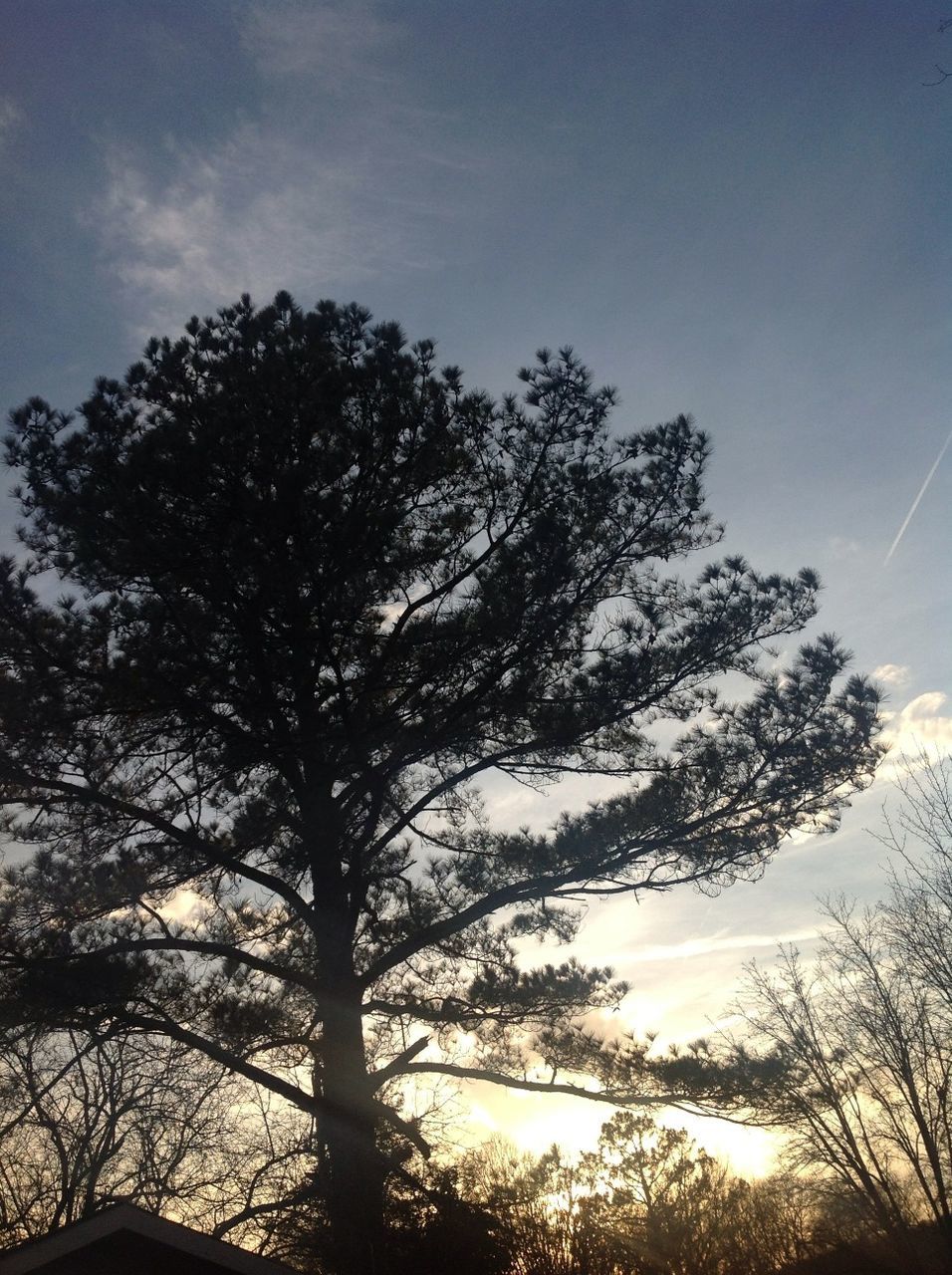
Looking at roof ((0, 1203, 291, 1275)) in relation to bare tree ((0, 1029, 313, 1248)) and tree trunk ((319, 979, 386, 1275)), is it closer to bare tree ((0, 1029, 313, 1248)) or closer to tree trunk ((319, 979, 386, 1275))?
tree trunk ((319, 979, 386, 1275))

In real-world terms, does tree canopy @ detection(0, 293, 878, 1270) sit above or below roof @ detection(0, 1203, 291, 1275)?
above

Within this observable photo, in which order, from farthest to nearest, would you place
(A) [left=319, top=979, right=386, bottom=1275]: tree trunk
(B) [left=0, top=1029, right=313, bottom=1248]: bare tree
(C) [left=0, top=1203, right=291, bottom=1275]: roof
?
1. (B) [left=0, top=1029, right=313, bottom=1248]: bare tree
2. (A) [left=319, top=979, right=386, bottom=1275]: tree trunk
3. (C) [left=0, top=1203, right=291, bottom=1275]: roof

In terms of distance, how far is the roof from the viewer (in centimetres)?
495

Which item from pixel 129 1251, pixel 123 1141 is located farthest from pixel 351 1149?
pixel 123 1141

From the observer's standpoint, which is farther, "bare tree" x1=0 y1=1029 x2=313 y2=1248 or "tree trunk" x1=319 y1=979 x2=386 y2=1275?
"bare tree" x1=0 y1=1029 x2=313 y2=1248

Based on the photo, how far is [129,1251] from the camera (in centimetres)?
522

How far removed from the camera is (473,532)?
8.23 m

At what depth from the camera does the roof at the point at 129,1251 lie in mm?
4949

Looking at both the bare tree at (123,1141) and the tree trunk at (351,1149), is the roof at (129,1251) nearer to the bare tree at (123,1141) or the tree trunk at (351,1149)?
the tree trunk at (351,1149)

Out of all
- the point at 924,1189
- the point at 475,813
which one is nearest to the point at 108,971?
the point at 475,813

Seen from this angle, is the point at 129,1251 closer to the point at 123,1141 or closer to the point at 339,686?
the point at 339,686

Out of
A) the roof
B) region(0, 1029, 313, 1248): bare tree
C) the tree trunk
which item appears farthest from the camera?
region(0, 1029, 313, 1248): bare tree

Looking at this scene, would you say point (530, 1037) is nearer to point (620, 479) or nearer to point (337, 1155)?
point (337, 1155)

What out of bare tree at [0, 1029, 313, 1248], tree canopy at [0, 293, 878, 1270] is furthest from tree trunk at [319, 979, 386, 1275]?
bare tree at [0, 1029, 313, 1248]
